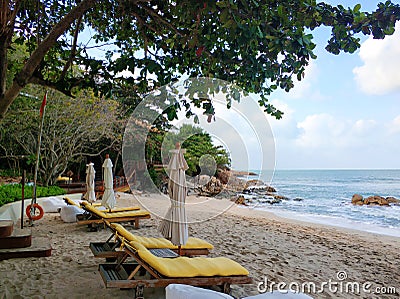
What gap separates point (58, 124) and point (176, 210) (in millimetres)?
9920

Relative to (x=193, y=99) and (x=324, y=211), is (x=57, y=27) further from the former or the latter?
(x=324, y=211)

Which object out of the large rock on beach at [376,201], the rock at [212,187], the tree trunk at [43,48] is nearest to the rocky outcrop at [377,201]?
the large rock on beach at [376,201]

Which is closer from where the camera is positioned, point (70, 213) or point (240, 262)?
point (240, 262)

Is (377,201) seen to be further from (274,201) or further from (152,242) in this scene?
(152,242)

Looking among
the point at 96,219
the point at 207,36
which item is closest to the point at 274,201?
the point at 96,219

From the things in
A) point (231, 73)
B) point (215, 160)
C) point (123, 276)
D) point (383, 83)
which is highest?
point (383, 83)

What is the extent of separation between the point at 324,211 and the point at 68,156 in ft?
49.7

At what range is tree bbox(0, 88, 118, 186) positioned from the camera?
11.3 meters

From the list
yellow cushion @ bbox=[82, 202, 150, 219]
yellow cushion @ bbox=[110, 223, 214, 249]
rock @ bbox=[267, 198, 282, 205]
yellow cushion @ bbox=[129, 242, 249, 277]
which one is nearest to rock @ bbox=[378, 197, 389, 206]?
rock @ bbox=[267, 198, 282, 205]

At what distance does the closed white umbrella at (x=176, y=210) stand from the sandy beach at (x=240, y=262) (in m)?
0.23

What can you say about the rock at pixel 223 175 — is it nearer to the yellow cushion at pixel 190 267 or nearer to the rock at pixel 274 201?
the yellow cushion at pixel 190 267

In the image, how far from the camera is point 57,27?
3.77m

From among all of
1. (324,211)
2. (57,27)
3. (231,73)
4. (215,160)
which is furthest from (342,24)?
(324,211)

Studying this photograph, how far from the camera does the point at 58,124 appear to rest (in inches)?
495
